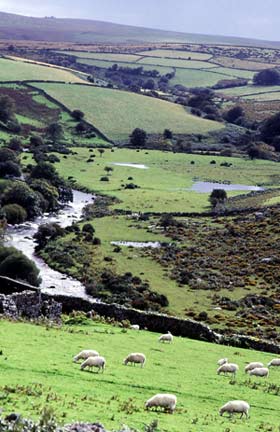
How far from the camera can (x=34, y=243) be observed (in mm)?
73938

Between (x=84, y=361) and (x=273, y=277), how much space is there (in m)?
42.5

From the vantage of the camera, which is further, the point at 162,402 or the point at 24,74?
the point at 24,74

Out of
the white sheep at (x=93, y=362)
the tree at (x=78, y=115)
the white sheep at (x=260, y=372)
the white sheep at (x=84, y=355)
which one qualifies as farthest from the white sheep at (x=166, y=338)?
the tree at (x=78, y=115)

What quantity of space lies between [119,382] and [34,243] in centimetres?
5166

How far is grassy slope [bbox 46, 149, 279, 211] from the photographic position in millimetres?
99812

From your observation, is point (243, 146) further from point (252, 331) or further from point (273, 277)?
point (252, 331)

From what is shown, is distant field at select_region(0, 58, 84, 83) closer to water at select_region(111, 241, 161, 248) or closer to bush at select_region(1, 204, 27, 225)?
bush at select_region(1, 204, 27, 225)

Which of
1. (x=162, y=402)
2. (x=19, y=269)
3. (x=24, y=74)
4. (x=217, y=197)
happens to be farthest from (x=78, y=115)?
(x=162, y=402)

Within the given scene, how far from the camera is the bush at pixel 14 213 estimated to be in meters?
81.7

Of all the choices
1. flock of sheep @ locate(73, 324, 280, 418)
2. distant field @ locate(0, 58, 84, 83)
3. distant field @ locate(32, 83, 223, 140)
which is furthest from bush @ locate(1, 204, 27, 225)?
distant field @ locate(0, 58, 84, 83)

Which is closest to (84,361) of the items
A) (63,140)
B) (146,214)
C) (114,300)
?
(114,300)

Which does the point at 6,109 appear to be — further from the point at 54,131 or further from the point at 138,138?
the point at 138,138

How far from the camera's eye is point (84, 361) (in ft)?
80.3

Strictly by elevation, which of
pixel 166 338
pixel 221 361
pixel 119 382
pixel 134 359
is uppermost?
pixel 119 382
